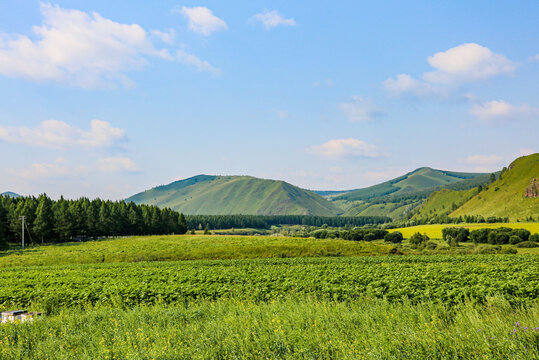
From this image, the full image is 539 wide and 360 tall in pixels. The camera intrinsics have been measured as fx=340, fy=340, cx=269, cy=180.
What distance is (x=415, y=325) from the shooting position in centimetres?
870

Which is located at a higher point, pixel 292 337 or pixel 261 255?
pixel 292 337

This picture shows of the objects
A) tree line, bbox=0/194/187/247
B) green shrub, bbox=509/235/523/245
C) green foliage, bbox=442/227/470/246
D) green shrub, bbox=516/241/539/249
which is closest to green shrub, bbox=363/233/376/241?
green foliage, bbox=442/227/470/246

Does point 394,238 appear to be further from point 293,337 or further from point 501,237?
point 293,337

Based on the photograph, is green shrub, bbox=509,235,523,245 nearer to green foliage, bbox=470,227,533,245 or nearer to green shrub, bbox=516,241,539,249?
green foliage, bbox=470,227,533,245

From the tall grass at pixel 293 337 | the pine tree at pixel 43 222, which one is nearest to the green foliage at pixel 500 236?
the tall grass at pixel 293 337

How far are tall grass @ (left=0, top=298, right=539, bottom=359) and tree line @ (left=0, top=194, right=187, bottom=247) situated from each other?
9284 centimetres

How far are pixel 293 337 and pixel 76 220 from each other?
380ft

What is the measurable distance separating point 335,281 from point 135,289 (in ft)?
35.6

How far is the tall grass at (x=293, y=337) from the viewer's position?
267 inches

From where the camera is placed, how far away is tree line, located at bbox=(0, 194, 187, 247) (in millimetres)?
96125

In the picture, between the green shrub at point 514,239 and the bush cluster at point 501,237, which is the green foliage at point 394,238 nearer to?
the bush cluster at point 501,237

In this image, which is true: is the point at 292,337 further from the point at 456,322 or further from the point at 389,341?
the point at 456,322

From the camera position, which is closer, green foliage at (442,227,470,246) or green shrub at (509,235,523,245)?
green shrub at (509,235,523,245)

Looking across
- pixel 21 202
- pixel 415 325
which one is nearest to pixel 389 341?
pixel 415 325
